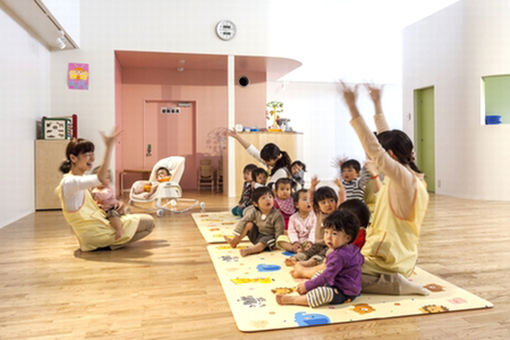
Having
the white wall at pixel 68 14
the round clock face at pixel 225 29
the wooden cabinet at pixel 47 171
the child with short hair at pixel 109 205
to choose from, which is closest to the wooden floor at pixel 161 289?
the child with short hair at pixel 109 205

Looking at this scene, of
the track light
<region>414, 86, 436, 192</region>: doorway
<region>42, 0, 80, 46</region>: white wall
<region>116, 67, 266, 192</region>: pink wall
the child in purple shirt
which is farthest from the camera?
<region>116, 67, 266, 192</region>: pink wall

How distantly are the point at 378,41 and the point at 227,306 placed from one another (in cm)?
912

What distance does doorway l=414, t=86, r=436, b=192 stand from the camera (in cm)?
817

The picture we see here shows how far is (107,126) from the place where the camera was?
22.7 feet

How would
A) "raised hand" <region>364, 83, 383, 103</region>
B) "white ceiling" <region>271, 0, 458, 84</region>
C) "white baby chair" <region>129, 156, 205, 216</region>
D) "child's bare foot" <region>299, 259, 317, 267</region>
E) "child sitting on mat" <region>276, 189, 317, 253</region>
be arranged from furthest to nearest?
1. "white ceiling" <region>271, 0, 458, 84</region>
2. "white baby chair" <region>129, 156, 205, 216</region>
3. "child sitting on mat" <region>276, 189, 317, 253</region>
4. "child's bare foot" <region>299, 259, 317, 267</region>
5. "raised hand" <region>364, 83, 383, 103</region>

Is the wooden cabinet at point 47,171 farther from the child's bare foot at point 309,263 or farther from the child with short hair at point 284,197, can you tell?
the child's bare foot at point 309,263

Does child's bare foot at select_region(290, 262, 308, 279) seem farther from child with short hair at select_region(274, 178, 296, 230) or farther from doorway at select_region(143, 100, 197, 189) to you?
doorway at select_region(143, 100, 197, 189)

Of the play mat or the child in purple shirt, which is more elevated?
the child in purple shirt

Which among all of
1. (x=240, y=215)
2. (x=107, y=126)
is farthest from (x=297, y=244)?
(x=107, y=126)

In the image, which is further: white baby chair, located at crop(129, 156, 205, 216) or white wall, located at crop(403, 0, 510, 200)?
white wall, located at crop(403, 0, 510, 200)

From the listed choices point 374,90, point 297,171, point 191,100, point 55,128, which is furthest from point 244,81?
point 374,90

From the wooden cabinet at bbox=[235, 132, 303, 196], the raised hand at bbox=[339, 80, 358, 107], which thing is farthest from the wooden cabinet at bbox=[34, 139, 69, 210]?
the raised hand at bbox=[339, 80, 358, 107]

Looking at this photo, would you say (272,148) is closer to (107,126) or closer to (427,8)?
(107,126)

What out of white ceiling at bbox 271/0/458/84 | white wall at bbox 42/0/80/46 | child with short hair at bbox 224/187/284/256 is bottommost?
child with short hair at bbox 224/187/284/256
